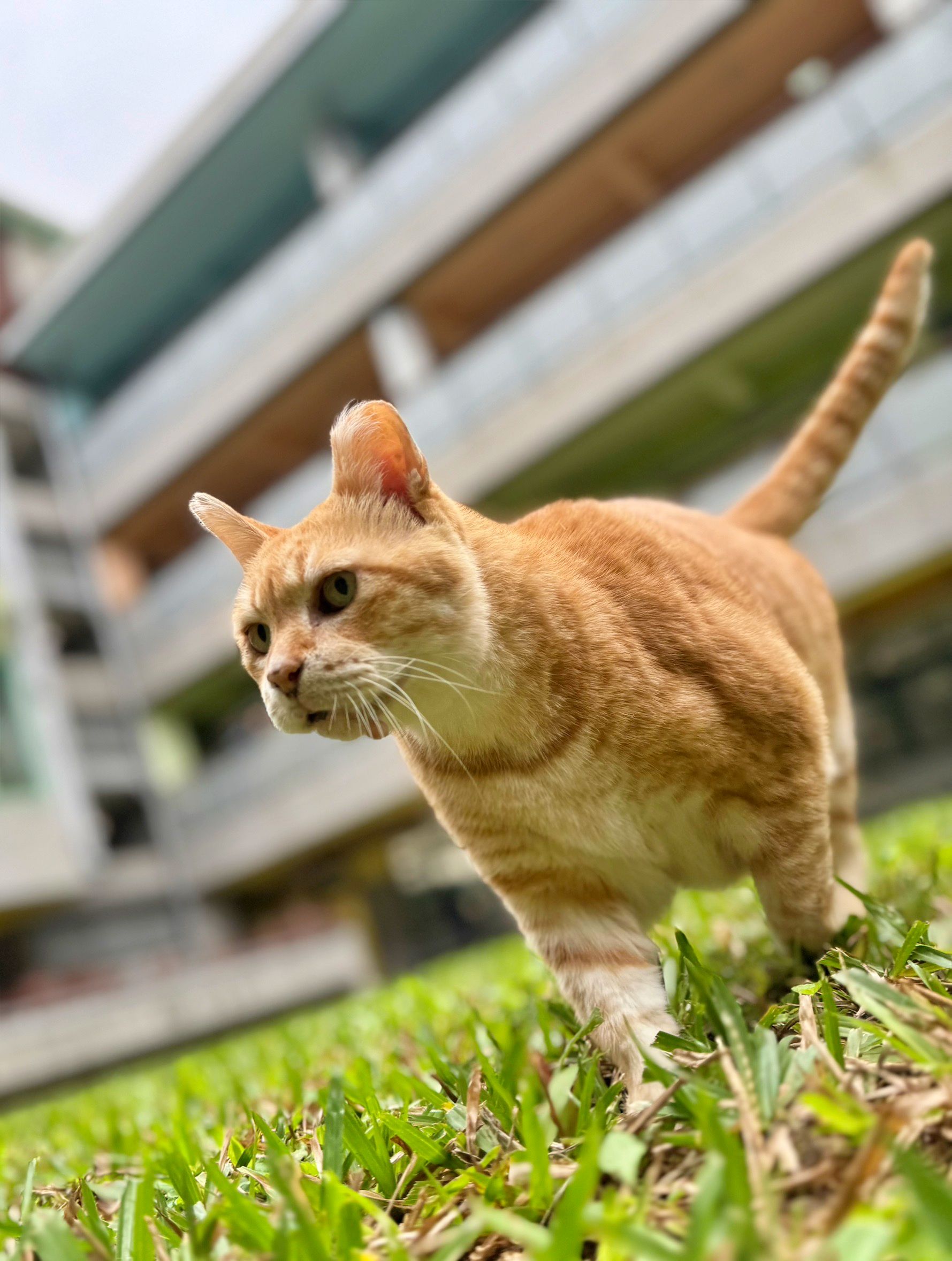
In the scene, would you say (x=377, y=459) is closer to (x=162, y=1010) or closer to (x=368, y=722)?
(x=368, y=722)

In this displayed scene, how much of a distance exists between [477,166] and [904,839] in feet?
30.5

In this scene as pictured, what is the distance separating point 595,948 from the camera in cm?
139

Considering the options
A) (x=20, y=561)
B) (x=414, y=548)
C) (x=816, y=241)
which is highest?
(x=20, y=561)

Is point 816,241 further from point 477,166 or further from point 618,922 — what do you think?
point 618,922

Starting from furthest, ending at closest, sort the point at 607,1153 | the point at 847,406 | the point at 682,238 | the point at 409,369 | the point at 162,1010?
the point at 409,369 → the point at 162,1010 → the point at 682,238 → the point at 847,406 → the point at 607,1153

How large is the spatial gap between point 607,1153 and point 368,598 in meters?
0.81

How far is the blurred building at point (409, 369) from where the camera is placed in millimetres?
8445

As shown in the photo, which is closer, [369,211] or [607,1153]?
[607,1153]

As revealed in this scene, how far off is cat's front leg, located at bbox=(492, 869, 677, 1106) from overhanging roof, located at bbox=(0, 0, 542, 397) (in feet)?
41.2

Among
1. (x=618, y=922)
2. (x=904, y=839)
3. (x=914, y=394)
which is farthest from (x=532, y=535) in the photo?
(x=914, y=394)

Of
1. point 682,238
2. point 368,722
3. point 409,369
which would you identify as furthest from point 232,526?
point 409,369

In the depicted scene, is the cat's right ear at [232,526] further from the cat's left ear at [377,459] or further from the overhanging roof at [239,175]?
the overhanging roof at [239,175]

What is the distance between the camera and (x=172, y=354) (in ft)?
42.9

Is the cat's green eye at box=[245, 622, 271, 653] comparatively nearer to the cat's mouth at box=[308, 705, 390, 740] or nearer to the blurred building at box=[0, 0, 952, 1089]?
the cat's mouth at box=[308, 705, 390, 740]
